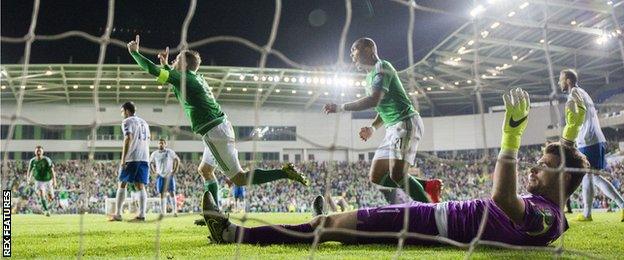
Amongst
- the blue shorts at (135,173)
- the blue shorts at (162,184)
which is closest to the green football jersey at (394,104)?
the blue shorts at (135,173)

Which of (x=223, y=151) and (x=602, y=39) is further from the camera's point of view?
(x=602, y=39)

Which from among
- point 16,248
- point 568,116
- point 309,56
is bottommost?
point 16,248

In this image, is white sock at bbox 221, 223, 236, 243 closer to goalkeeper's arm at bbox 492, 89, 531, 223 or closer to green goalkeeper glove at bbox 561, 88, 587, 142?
goalkeeper's arm at bbox 492, 89, 531, 223

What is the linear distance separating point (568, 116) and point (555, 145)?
2.99 metres

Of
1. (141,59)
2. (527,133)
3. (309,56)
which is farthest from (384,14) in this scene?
(141,59)

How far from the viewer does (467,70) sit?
3031 centimetres

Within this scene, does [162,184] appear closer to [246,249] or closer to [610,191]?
[246,249]

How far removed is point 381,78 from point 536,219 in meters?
1.93

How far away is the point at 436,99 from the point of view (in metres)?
36.0

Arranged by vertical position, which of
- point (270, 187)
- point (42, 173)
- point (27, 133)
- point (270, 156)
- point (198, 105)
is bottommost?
point (270, 187)

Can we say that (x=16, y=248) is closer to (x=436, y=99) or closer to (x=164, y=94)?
(x=164, y=94)

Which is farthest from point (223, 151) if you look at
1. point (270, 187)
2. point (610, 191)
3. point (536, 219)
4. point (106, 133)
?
point (106, 133)

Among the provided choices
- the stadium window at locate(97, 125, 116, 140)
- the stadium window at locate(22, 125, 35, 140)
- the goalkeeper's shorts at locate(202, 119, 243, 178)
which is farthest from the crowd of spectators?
the goalkeeper's shorts at locate(202, 119, 243, 178)

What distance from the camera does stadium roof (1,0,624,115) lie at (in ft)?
75.0
